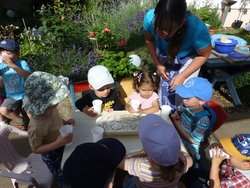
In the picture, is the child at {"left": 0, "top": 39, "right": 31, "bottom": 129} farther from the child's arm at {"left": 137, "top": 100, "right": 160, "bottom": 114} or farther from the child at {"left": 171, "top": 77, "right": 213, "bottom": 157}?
the child at {"left": 171, "top": 77, "right": 213, "bottom": 157}

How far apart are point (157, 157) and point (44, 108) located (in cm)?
94

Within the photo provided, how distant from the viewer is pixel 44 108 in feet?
4.26

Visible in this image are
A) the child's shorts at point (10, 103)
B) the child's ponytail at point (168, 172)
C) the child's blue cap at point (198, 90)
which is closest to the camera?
the child's ponytail at point (168, 172)

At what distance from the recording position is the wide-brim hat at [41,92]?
4.14ft

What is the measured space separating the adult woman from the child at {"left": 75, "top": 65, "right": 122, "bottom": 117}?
0.75 meters

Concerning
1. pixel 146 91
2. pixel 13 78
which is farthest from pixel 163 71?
pixel 13 78

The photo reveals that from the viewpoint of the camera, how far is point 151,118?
3.96 ft

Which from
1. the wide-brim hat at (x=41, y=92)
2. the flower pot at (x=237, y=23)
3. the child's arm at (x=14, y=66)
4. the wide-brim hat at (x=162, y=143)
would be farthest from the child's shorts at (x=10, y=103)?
the flower pot at (x=237, y=23)

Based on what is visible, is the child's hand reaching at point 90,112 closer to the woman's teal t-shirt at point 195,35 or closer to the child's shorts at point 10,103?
the woman's teal t-shirt at point 195,35

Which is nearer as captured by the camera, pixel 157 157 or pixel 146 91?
pixel 157 157

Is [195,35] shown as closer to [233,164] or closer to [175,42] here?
[175,42]

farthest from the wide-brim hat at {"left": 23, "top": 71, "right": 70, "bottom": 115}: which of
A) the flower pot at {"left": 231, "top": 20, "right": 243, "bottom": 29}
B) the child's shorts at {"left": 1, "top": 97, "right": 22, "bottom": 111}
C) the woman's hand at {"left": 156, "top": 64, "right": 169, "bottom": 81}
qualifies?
the flower pot at {"left": 231, "top": 20, "right": 243, "bottom": 29}

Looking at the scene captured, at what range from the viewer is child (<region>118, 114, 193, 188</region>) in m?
1.05

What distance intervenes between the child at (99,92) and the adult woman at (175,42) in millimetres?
745
